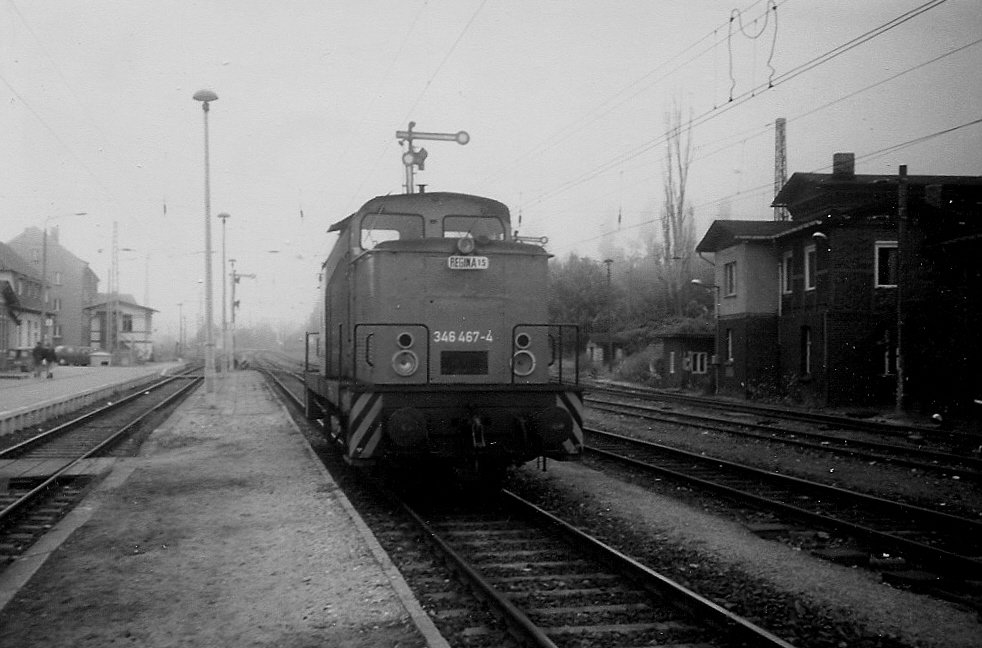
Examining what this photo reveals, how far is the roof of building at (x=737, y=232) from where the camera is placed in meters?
27.9

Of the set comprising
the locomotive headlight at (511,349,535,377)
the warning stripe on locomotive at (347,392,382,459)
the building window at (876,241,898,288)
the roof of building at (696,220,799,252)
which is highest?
the roof of building at (696,220,799,252)

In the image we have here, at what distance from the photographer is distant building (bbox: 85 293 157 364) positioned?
188 ft

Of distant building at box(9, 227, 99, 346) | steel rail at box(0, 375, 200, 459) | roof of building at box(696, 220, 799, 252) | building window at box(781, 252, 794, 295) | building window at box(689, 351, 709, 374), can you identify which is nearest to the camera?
steel rail at box(0, 375, 200, 459)

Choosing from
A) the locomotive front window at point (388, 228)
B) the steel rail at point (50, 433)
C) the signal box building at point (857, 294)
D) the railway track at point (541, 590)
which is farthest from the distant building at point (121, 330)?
the railway track at point (541, 590)

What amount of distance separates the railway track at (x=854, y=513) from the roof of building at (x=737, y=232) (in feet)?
57.4

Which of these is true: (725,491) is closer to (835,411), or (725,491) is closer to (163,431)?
(163,431)

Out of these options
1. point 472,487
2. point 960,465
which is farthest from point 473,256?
point 960,465

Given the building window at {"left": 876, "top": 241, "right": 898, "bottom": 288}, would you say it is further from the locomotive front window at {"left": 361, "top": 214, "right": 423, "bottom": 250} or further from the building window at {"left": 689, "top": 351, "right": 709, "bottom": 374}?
the locomotive front window at {"left": 361, "top": 214, "right": 423, "bottom": 250}

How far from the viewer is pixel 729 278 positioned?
30.1 m

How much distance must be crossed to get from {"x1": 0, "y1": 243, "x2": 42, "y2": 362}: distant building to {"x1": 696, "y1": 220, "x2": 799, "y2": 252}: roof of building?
30.1 meters

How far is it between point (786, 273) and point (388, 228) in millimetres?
21592

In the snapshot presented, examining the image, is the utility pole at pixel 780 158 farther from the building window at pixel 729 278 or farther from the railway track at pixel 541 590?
the railway track at pixel 541 590

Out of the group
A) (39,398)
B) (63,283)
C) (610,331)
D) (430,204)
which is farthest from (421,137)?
(63,283)

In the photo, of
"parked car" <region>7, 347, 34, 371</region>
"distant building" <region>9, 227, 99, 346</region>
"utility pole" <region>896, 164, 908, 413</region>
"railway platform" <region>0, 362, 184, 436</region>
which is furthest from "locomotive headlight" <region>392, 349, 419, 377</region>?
"distant building" <region>9, 227, 99, 346</region>
